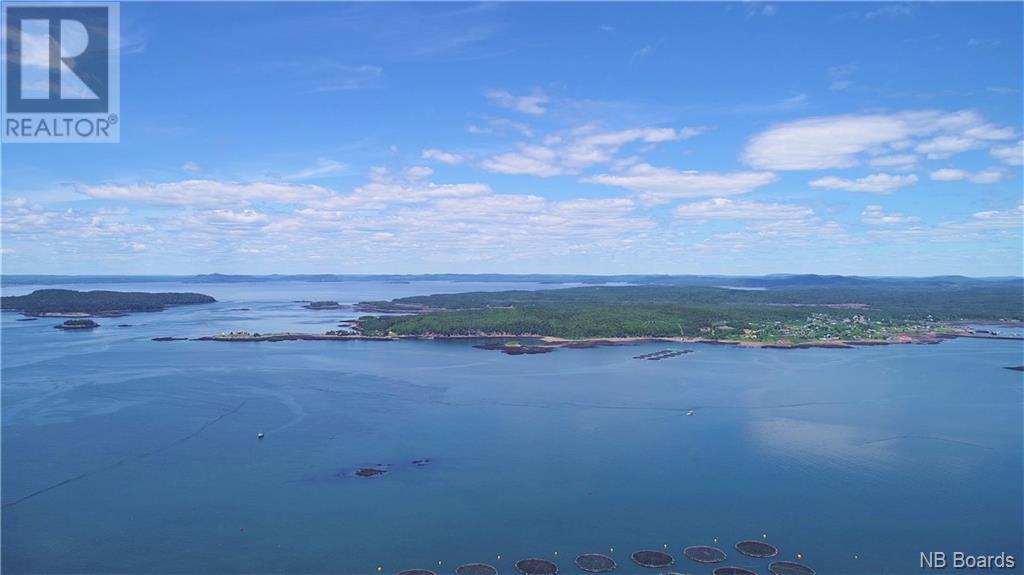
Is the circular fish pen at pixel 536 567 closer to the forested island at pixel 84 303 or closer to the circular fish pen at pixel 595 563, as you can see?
the circular fish pen at pixel 595 563

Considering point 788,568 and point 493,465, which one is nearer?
point 788,568

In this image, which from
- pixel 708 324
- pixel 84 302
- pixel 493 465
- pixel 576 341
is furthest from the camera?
pixel 84 302

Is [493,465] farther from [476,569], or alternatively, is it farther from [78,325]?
[78,325]

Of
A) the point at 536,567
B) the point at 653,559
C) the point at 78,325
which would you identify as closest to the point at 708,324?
the point at 653,559

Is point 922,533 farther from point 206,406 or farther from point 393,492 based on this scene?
point 206,406

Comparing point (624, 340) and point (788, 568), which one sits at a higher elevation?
point (624, 340)

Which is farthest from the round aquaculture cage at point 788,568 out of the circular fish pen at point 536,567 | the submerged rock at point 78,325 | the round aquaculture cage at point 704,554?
the submerged rock at point 78,325

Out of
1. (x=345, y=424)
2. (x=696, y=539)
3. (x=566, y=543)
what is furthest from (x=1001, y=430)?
(x=345, y=424)
